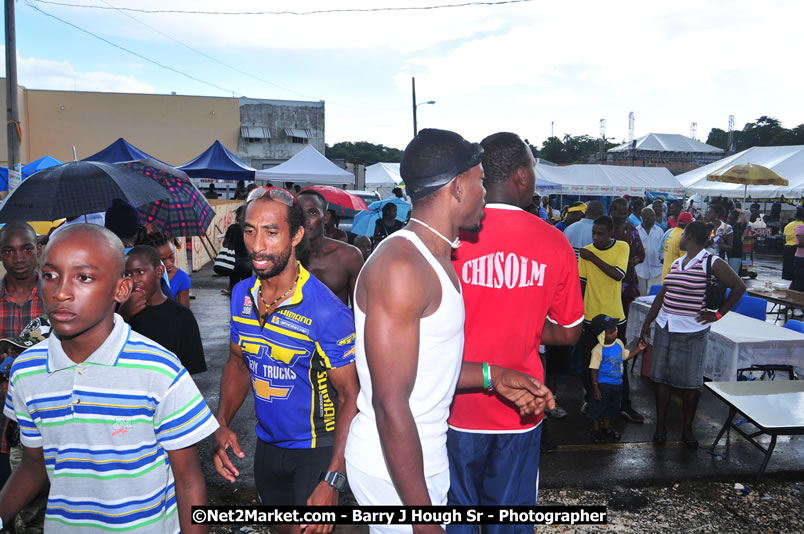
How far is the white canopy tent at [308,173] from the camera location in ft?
47.1

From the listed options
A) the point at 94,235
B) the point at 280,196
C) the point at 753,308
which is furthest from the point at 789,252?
the point at 94,235

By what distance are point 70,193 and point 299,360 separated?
3.32 m

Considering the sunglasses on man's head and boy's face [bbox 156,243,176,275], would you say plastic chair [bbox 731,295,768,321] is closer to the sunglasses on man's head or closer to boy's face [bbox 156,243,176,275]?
the sunglasses on man's head

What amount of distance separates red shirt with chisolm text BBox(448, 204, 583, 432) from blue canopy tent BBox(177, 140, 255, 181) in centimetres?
1250

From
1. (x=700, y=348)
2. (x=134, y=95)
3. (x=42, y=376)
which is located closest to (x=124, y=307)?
(x=42, y=376)

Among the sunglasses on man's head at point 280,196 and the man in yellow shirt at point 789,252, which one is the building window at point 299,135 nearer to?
the man in yellow shirt at point 789,252

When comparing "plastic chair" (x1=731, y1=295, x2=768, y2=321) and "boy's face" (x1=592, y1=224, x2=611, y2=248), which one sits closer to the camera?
"boy's face" (x1=592, y1=224, x2=611, y2=248)

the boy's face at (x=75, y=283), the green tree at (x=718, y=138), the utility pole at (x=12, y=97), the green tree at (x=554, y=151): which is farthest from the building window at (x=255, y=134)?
the green tree at (x=718, y=138)

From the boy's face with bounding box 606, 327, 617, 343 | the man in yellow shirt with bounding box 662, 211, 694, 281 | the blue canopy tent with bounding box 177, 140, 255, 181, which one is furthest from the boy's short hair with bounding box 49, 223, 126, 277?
the blue canopy tent with bounding box 177, 140, 255, 181

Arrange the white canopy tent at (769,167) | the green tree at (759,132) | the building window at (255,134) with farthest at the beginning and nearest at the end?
the green tree at (759,132)
the building window at (255,134)
the white canopy tent at (769,167)

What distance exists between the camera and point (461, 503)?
8.77 feet

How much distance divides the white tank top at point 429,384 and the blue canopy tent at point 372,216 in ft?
31.7

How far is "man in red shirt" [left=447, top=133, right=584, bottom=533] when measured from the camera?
8.89ft

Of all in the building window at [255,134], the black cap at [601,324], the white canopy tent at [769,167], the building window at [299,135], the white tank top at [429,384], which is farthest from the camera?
the building window at [299,135]
